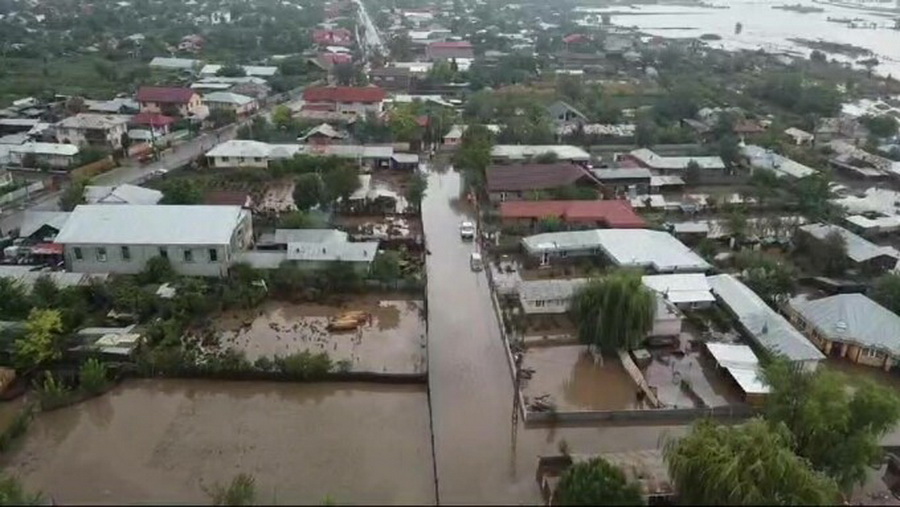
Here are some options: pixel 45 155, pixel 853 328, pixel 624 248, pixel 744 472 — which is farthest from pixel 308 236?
pixel 45 155

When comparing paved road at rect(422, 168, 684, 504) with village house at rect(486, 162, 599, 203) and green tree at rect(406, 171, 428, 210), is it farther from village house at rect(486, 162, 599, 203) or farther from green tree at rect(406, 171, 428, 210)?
village house at rect(486, 162, 599, 203)

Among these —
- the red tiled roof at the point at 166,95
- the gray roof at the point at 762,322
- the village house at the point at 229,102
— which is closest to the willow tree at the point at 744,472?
the gray roof at the point at 762,322

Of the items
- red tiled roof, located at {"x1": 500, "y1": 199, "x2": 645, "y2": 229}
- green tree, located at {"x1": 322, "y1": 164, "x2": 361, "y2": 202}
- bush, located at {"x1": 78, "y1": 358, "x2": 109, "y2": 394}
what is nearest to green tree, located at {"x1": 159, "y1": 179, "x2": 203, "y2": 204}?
green tree, located at {"x1": 322, "y1": 164, "x2": 361, "y2": 202}

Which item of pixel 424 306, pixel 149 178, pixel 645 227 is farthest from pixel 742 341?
pixel 149 178

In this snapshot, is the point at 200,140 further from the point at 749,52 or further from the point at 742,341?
the point at 749,52

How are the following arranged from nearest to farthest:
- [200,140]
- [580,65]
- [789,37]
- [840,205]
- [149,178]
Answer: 1. [840,205]
2. [149,178]
3. [200,140]
4. [580,65]
5. [789,37]

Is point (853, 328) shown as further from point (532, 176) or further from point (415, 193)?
point (415, 193)

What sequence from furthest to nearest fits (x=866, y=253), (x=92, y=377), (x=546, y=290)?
(x=866, y=253) < (x=546, y=290) < (x=92, y=377)
